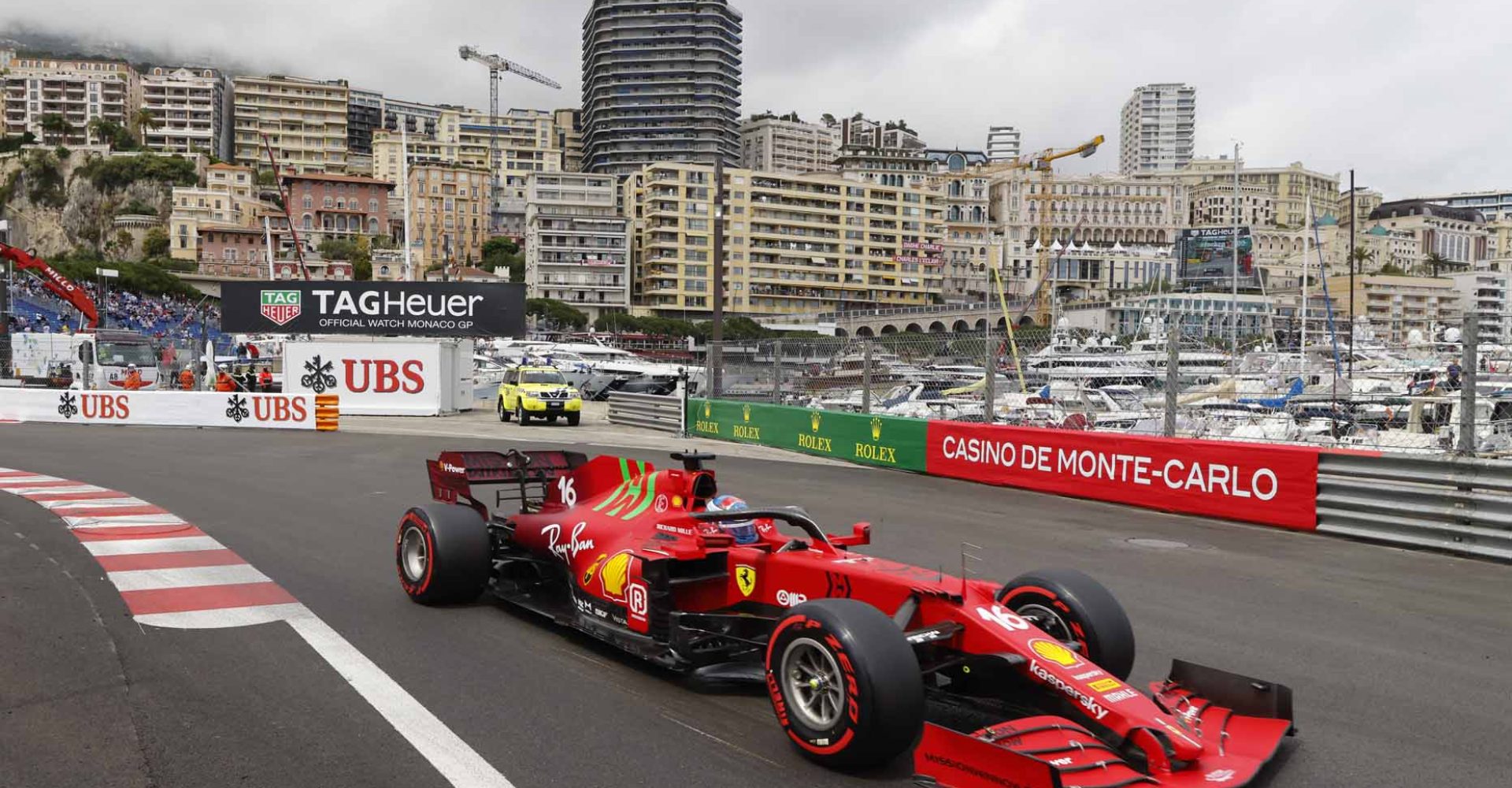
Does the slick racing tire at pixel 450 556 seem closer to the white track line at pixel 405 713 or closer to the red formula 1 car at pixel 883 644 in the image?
the red formula 1 car at pixel 883 644

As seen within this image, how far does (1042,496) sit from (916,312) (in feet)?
342

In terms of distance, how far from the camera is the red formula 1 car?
3834 mm

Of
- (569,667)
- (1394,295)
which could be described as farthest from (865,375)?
(1394,295)

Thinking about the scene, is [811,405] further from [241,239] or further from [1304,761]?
[241,239]

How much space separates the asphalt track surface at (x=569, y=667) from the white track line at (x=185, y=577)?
0.58ft

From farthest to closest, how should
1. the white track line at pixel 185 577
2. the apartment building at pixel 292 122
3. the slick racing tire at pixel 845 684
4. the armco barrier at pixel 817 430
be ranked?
the apartment building at pixel 292 122 → the armco barrier at pixel 817 430 → the white track line at pixel 185 577 → the slick racing tire at pixel 845 684

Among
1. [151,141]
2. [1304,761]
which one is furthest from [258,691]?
[151,141]

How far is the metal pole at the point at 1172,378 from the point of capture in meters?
12.7

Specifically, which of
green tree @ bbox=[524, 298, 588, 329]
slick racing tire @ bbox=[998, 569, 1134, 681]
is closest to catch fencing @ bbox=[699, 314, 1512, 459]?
slick racing tire @ bbox=[998, 569, 1134, 681]

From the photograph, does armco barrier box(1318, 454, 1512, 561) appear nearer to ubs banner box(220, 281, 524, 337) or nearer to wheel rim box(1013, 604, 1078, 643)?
wheel rim box(1013, 604, 1078, 643)

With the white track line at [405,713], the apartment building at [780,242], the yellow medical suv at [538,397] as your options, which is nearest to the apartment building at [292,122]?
the apartment building at [780,242]

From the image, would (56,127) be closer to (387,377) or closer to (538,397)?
(387,377)

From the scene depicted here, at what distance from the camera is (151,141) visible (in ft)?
547

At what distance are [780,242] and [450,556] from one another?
12409 cm
